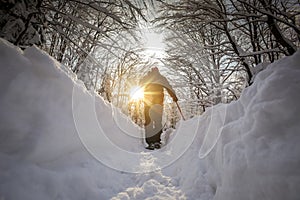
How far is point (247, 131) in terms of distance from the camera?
4.64ft

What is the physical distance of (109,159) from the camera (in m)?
2.72

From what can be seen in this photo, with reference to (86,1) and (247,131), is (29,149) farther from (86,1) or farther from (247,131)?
(86,1)

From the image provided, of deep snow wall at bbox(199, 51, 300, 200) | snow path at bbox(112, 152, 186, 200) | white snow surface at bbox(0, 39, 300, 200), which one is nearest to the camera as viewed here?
deep snow wall at bbox(199, 51, 300, 200)

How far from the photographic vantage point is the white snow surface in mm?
1097

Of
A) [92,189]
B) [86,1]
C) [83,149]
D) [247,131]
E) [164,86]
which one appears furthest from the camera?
[164,86]

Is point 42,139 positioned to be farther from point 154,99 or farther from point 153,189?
point 154,99

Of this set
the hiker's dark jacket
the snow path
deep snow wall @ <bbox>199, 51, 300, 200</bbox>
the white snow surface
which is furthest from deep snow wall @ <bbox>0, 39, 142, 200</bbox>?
the hiker's dark jacket

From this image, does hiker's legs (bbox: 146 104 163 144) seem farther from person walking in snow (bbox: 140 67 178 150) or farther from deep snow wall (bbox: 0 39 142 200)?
deep snow wall (bbox: 0 39 142 200)

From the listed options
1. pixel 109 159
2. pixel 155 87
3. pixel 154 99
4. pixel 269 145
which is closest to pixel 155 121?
pixel 154 99

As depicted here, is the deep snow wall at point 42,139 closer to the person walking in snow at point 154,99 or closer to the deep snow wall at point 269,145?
the deep snow wall at point 269,145

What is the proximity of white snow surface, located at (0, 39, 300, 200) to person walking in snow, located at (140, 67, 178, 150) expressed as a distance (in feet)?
6.27

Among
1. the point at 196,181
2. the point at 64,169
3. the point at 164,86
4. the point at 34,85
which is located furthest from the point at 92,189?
the point at 164,86

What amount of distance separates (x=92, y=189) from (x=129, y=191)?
16.3 inches

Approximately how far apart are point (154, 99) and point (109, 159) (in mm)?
2257
